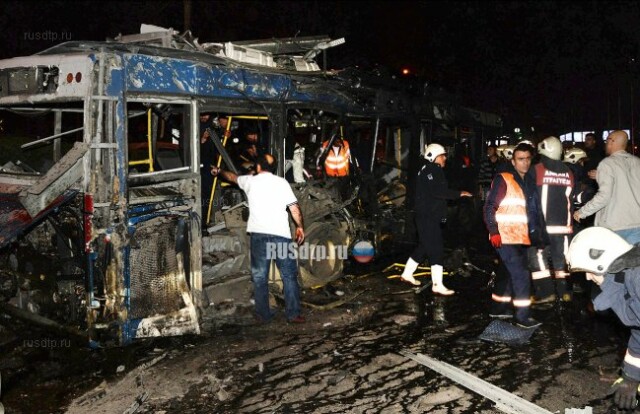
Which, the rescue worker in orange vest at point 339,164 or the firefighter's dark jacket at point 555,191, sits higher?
the rescue worker in orange vest at point 339,164

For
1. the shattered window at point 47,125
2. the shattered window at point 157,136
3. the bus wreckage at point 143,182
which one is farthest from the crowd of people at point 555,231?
the shattered window at point 47,125

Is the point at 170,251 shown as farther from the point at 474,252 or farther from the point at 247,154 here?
the point at 474,252

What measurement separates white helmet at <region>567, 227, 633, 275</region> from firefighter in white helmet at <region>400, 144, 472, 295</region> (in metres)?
3.57

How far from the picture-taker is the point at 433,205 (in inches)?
281

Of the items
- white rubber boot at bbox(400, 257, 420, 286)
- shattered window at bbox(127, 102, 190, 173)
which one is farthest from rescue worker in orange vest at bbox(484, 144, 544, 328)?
shattered window at bbox(127, 102, 190, 173)

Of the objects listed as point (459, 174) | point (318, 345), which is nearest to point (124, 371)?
point (318, 345)

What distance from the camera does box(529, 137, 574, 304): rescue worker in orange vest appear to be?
6367 mm

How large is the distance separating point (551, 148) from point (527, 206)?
1.08m

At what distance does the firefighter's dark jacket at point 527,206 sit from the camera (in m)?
5.61

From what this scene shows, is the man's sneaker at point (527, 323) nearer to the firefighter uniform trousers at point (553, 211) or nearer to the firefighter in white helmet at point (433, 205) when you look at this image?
the firefighter uniform trousers at point (553, 211)

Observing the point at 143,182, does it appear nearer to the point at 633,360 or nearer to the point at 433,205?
the point at 433,205

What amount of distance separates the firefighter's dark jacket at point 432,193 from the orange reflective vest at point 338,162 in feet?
4.05

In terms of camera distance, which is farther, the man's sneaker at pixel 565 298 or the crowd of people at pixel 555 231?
the man's sneaker at pixel 565 298

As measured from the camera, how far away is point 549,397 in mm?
4199
